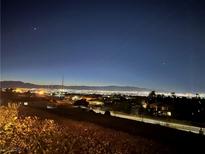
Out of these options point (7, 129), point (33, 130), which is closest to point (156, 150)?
point (33, 130)

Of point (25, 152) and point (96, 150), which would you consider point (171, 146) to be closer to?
point (96, 150)

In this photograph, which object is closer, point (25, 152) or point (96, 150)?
point (25, 152)

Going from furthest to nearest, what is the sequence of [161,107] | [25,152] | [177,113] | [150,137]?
[161,107] → [177,113] → [150,137] → [25,152]

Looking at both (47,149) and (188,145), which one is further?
(188,145)

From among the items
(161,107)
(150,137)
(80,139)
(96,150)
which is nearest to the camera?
(96,150)

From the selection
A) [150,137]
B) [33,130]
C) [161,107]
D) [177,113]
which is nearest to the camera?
[33,130]

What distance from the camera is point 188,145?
28.2 metres

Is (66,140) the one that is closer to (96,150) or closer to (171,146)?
(96,150)

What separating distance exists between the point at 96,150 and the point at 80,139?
14.5 ft

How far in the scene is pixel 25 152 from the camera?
70.4 ft

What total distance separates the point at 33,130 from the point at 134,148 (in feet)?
29.0

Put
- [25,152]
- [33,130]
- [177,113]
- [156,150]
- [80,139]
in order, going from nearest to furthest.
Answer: [25,152] < [156,150] < [80,139] < [33,130] < [177,113]

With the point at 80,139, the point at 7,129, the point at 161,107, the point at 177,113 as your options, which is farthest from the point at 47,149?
the point at 161,107

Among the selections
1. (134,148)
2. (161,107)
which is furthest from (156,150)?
(161,107)
